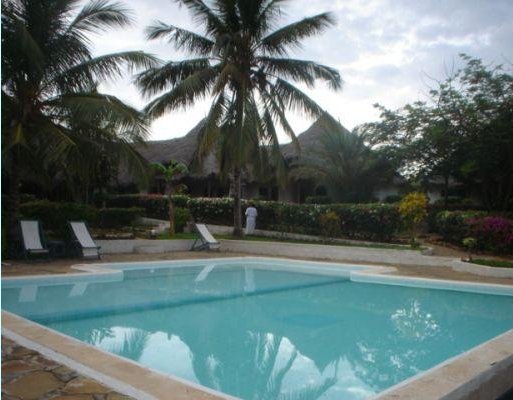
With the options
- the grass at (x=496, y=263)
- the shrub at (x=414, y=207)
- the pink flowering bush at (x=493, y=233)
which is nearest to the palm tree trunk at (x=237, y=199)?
the shrub at (x=414, y=207)

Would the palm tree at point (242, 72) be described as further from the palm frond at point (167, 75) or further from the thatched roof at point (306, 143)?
the thatched roof at point (306, 143)

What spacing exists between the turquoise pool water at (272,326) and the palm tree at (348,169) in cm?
1097

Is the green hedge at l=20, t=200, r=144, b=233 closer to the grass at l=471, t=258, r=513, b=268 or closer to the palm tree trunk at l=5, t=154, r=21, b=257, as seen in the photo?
the palm tree trunk at l=5, t=154, r=21, b=257

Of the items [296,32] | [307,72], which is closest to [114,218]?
[307,72]

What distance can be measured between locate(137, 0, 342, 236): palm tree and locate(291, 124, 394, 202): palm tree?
5.96 metres

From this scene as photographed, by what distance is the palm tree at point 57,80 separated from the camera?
10594 mm

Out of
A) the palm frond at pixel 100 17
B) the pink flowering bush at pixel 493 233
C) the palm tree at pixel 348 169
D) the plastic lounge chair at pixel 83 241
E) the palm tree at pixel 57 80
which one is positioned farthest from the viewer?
the palm tree at pixel 348 169

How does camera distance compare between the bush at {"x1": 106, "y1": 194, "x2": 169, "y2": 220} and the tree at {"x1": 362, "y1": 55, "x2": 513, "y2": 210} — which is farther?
the bush at {"x1": 106, "y1": 194, "x2": 169, "y2": 220}

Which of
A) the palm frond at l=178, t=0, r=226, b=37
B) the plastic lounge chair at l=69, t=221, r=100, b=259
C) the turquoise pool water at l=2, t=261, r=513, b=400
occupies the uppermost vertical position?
the palm frond at l=178, t=0, r=226, b=37

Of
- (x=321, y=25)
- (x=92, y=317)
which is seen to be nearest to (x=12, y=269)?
(x=92, y=317)

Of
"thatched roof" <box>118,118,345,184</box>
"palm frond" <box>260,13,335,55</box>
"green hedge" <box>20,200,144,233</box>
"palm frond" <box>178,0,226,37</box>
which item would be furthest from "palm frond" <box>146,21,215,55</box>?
"thatched roof" <box>118,118,345,184</box>

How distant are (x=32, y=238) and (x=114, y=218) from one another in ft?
16.0

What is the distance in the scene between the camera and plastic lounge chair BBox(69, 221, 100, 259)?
1212 cm

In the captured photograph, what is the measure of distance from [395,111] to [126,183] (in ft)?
52.7
